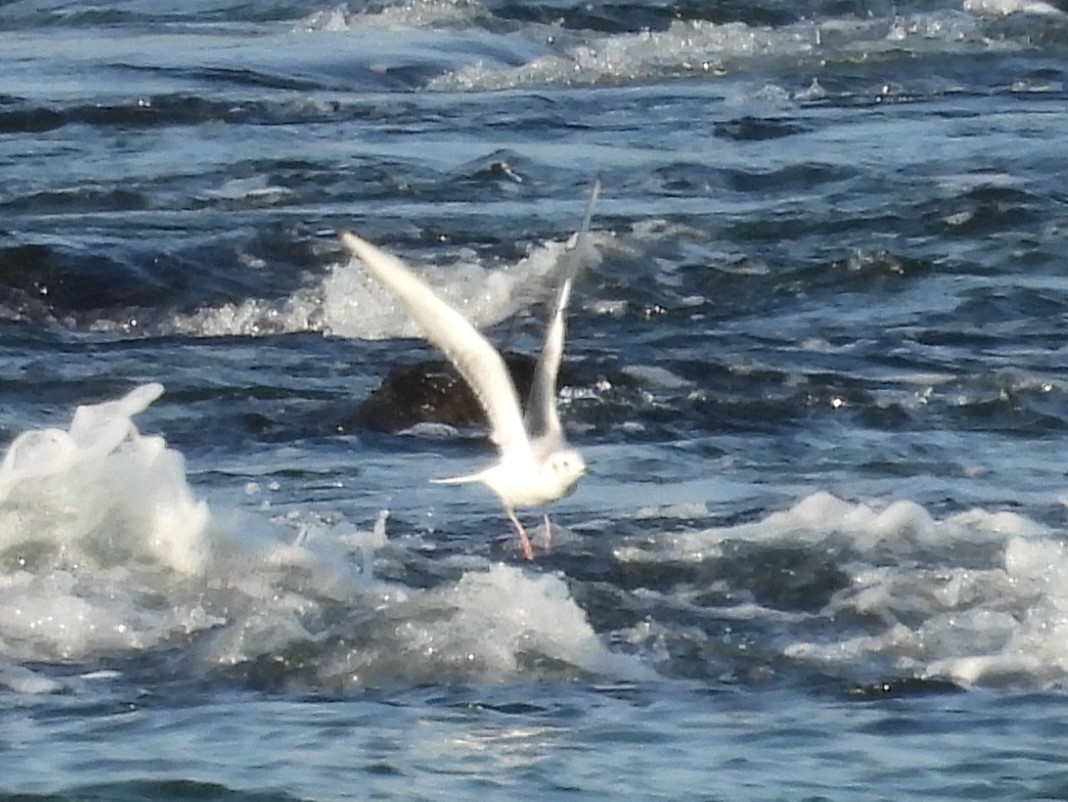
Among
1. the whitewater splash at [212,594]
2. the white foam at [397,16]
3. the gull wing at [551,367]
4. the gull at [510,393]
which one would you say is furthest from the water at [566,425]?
the white foam at [397,16]

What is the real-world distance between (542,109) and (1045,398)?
8746 millimetres

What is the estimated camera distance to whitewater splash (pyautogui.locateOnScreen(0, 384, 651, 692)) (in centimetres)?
798

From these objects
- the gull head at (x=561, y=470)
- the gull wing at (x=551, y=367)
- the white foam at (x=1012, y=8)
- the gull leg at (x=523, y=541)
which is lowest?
the gull leg at (x=523, y=541)

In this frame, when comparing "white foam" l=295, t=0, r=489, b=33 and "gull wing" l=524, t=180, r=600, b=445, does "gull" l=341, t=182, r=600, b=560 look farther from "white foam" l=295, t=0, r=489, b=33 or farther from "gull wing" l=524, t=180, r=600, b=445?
"white foam" l=295, t=0, r=489, b=33

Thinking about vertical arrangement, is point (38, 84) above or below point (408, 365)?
above

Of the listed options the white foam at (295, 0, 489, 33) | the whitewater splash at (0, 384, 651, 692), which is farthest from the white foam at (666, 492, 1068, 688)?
the white foam at (295, 0, 489, 33)

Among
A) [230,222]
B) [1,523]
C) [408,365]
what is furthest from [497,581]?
[230,222]

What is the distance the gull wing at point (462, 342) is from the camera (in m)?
7.50

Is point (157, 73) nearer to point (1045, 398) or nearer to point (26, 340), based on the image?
point (26, 340)

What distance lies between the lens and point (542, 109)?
20.0 meters

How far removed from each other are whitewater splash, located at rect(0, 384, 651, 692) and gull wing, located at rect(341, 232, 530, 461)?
53cm

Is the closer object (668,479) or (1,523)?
(1,523)

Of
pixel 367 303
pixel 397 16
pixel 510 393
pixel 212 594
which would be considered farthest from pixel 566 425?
pixel 397 16

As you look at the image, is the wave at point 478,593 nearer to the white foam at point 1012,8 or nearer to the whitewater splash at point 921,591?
the whitewater splash at point 921,591
